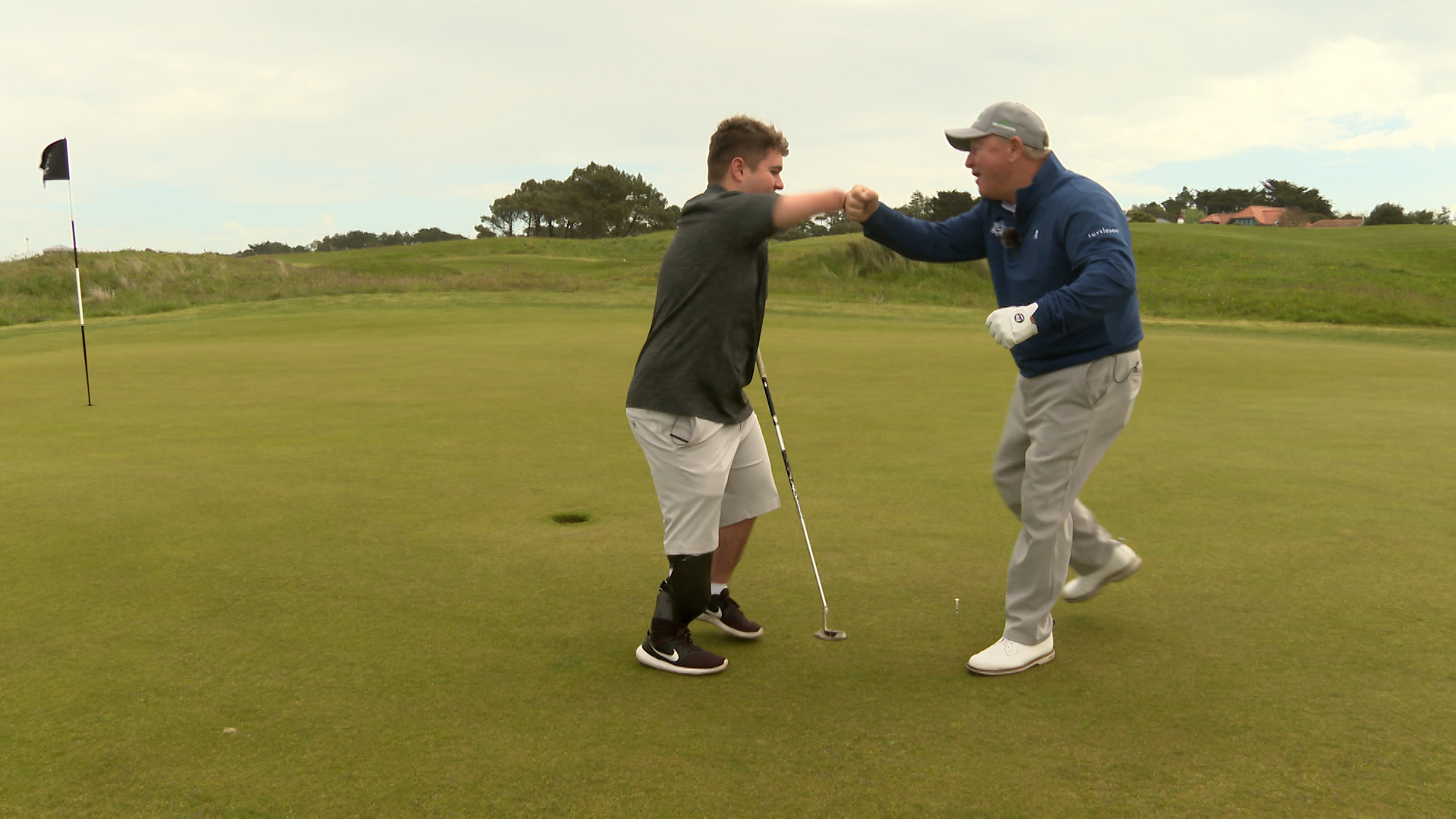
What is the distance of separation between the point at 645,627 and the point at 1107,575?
5.87 ft

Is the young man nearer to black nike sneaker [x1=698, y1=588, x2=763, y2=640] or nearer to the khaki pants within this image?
black nike sneaker [x1=698, y1=588, x2=763, y2=640]

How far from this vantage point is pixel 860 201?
3898 millimetres

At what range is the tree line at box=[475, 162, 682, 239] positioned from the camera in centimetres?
7831

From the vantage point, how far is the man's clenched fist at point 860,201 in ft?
12.7

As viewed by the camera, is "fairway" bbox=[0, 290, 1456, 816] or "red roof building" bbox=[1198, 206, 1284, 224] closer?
"fairway" bbox=[0, 290, 1456, 816]

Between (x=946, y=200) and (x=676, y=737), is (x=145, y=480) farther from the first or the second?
(x=946, y=200)

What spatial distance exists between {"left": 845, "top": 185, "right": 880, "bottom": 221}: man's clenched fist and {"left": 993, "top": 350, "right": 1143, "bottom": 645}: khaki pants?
84 cm

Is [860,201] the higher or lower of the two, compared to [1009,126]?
lower

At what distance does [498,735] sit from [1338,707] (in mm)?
2481

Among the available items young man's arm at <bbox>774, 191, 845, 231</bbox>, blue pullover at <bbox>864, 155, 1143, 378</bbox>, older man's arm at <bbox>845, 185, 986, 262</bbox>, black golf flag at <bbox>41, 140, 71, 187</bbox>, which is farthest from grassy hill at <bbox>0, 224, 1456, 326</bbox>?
young man's arm at <bbox>774, 191, 845, 231</bbox>

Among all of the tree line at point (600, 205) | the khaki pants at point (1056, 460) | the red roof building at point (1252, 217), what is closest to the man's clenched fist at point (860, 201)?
the khaki pants at point (1056, 460)

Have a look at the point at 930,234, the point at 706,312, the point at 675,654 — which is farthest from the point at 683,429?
the point at 930,234

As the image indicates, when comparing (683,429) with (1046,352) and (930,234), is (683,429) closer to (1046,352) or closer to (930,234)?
(1046,352)

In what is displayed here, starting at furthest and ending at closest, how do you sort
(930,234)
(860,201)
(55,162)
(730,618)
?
(55,162)
(930,234)
(730,618)
(860,201)
